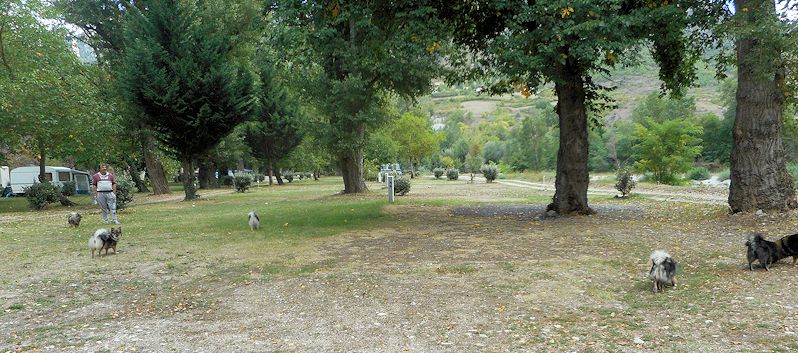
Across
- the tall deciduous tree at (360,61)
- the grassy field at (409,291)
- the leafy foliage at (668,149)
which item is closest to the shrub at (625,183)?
the grassy field at (409,291)

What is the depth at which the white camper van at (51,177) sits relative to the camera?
131 ft

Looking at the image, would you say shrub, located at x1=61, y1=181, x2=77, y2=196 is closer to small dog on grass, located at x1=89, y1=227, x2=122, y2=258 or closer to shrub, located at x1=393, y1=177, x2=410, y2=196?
shrub, located at x1=393, y1=177, x2=410, y2=196

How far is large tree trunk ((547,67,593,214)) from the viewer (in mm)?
13477

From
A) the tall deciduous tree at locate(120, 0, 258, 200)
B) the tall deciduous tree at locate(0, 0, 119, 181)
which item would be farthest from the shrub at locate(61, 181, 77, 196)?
the tall deciduous tree at locate(120, 0, 258, 200)

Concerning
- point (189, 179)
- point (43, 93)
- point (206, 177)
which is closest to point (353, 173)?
point (189, 179)

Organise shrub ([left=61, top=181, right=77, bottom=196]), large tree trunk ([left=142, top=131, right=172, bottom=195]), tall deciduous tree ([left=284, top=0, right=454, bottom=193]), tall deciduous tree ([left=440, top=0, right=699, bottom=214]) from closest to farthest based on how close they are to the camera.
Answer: tall deciduous tree ([left=440, top=0, right=699, bottom=214]) < tall deciduous tree ([left=284, top=0, right=454, bottom=193]) < large tree trunk ([left=142, top=131, right=172, bottom=195]) < shrub ([left=61, top=181, right=77, bottom=196])

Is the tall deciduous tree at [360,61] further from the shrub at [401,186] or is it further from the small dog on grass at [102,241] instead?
the small dog on grass at [102,241]

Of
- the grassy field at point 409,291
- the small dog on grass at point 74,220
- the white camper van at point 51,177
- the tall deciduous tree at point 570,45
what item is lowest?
the grassy field at point 409,291

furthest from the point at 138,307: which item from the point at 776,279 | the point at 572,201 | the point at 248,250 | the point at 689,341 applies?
the point at 572,201

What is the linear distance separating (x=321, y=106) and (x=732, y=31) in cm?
1783

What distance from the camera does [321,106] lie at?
24.5m

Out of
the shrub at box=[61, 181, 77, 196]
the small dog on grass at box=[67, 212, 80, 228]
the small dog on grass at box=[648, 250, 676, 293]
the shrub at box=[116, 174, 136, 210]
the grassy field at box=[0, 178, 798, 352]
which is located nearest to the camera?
the grassy field at box=[0, 178, 798, 352]

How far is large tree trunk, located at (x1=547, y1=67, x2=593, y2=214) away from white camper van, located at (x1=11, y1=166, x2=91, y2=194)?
38.6 metres

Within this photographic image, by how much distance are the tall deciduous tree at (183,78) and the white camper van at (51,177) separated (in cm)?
2115
